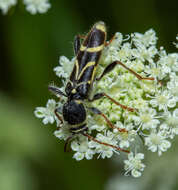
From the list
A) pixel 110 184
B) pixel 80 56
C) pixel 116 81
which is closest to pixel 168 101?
pixel 116 81

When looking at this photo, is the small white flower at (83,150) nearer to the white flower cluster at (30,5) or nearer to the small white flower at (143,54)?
the small white flower at (143,54)

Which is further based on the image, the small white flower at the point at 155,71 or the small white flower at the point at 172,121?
the small white flower at the point at 155,71

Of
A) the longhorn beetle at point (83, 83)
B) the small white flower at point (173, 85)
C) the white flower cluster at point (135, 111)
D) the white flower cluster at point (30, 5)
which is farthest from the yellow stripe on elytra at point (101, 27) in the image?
the white flower cluster at point (30, 5)

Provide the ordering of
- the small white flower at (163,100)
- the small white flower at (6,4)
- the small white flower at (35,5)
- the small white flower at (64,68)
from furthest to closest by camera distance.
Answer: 1. the small white flower at (35,5)
2. the small white flower at (6,4)
3. the small white flower at (64,68)
4. the small white flower at (163,100)

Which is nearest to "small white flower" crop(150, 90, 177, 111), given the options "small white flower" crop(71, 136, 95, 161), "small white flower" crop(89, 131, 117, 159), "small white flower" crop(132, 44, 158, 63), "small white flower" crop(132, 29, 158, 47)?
"small white flower" crop(132, 44, 158, 63)

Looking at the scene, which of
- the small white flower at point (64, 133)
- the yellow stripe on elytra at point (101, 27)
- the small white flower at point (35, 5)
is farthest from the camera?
the small white flower at point (35, 5)

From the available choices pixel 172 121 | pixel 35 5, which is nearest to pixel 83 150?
pixel 172 121
